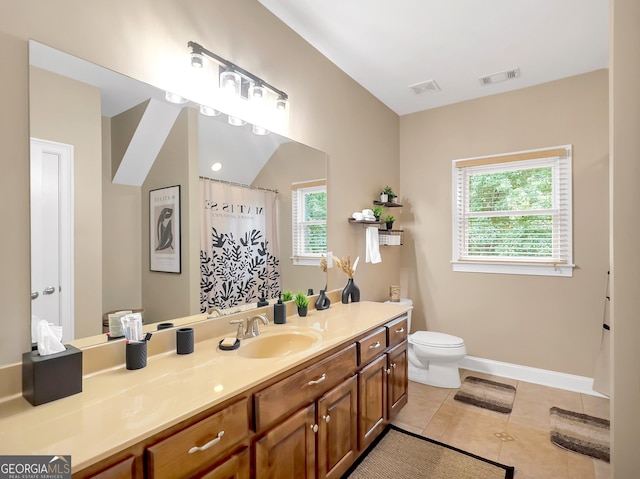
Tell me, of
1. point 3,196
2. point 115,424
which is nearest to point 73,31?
point 3,196

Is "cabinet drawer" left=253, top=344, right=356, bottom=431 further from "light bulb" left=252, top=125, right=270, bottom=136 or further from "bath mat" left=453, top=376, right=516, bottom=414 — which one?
"bath mat" left=453, top=376, right=516, bottom=414

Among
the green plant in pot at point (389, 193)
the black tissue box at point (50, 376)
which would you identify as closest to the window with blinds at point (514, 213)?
the green plant in pot at point (389, 193)

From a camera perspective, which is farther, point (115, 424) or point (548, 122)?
point (548, 122)

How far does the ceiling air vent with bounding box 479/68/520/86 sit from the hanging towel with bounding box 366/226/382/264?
66.9 inches

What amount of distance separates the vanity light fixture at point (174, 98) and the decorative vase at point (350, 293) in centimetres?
174

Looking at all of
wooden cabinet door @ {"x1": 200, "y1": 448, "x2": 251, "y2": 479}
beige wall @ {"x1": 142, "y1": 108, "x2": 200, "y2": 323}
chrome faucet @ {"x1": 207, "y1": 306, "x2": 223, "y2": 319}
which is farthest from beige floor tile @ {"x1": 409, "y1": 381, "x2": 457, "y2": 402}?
beige wall @ {"x1": 142, "y1": 108, "x2": 200, "y2": 323}

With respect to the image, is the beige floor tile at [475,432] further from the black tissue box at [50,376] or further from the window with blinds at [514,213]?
the black tissue box at [50,376]

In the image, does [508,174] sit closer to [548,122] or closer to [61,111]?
[548,122]

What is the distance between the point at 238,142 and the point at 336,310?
134 centimetres

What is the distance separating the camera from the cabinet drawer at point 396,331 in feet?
7.34

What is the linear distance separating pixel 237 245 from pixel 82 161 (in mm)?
890

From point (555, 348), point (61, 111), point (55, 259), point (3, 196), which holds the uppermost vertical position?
point (61, 111)

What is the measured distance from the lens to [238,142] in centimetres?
198

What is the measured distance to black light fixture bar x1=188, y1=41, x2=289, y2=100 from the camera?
1651mm
